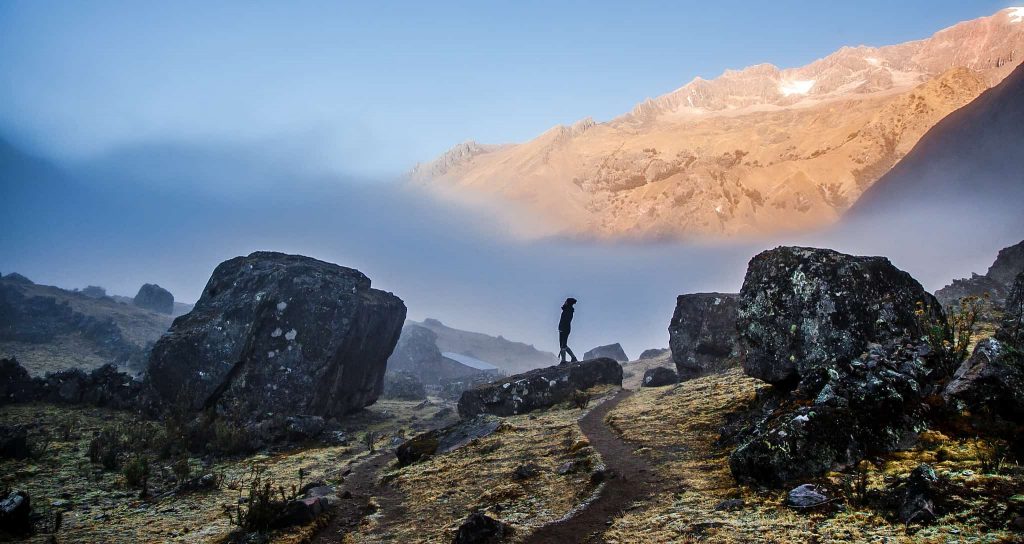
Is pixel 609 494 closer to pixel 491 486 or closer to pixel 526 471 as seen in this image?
pixel 526 471

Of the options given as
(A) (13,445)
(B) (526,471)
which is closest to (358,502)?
(B) (526,471)

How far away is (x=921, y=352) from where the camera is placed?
7.62 metres

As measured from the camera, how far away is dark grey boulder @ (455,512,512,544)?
591cm

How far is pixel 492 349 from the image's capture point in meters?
85.4

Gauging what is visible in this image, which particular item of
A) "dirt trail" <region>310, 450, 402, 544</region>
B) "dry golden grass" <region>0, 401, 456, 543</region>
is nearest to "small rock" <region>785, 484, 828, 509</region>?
"dirt trail" <region>310, 450, 402, 544</region>

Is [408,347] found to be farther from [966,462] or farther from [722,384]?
[966,462]

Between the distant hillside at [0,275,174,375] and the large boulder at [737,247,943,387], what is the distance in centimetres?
3184

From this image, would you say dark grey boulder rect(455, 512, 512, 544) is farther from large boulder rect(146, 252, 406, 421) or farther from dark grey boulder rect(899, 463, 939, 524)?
large boulder rect(146, 252, 406, 421)

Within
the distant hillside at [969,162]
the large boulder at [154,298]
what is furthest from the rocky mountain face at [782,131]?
the large boulder at [154,298]

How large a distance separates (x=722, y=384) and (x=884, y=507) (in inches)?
346

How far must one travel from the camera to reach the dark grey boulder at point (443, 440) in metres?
11.6

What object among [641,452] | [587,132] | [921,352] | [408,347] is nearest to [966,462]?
[921,352]

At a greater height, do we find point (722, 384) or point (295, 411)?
point (722, 384)

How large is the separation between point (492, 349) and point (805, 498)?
81.1m
